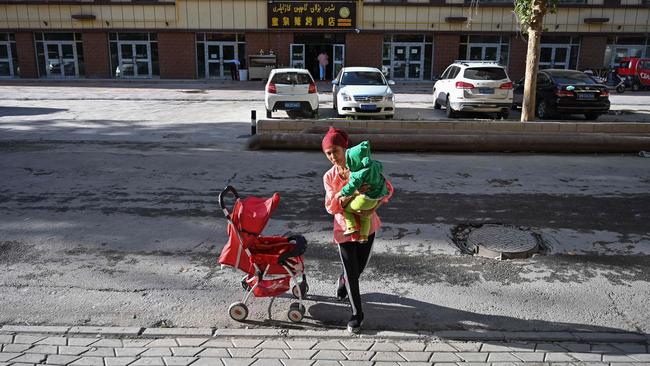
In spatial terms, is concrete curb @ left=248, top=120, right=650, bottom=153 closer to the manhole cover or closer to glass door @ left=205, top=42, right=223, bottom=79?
the manhole cover

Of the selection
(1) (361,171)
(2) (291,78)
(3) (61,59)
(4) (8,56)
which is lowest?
(1) (361,171)

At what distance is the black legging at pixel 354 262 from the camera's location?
13.5 feet

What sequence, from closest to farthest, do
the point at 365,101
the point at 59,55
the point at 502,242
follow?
the point at 502,242
the point at 365,101
the point at 59,55

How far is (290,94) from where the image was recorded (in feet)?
53.0

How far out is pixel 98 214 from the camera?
23.0 ft

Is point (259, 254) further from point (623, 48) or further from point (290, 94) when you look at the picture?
point (623, 48)

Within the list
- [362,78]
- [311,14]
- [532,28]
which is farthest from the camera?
[311,14]

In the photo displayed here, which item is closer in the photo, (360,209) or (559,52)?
(360,209)

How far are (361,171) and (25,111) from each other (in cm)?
1767

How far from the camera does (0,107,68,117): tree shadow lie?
674 inches

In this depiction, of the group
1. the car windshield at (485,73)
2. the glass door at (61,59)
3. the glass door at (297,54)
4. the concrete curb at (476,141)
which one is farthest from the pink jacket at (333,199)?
the glass door at (61,59)

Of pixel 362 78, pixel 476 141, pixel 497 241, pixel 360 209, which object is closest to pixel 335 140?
pixel 360 209

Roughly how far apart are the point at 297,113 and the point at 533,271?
12.5 m

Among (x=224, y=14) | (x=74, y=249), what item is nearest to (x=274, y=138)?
(x=74, y=249)
